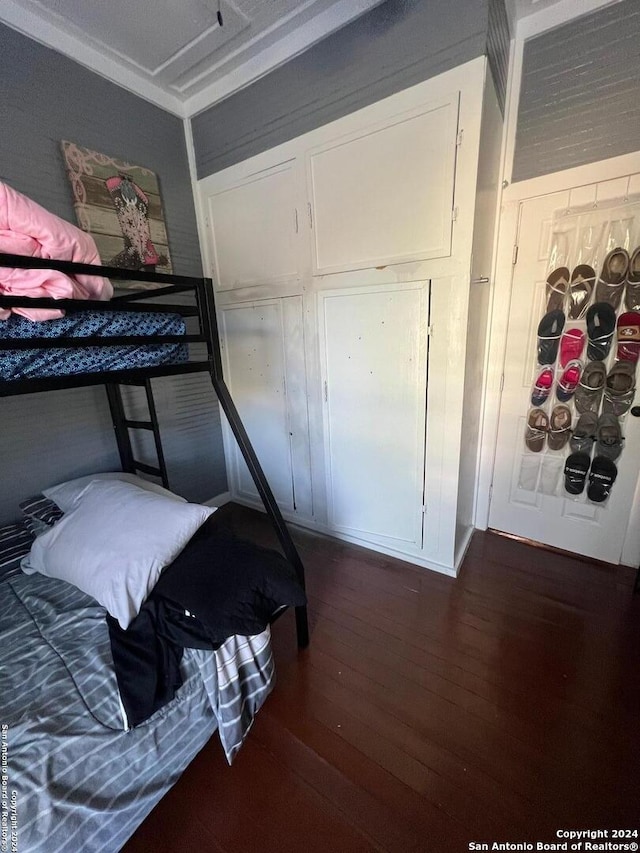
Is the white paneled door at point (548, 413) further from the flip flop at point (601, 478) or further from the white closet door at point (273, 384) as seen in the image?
the white closet door at point (273, 384)

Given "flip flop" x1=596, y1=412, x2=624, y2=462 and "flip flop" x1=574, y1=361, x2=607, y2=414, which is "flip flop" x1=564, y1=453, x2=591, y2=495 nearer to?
"flip flop" x1=596, y1=412, x2=624, y2=462

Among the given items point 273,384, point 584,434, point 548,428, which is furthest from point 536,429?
point 273,384

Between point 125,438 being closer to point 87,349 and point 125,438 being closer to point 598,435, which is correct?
point 87,349

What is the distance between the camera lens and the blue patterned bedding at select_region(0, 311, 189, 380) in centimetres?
96

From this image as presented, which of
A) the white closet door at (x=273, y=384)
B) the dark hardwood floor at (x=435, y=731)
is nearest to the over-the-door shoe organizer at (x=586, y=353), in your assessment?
the dark hardwood floor at (x=435, y=731)

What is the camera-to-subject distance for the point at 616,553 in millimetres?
1908

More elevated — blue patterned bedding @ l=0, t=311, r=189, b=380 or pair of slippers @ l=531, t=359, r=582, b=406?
blue patterned bedding @ l=0, t=311, r=189, b=380

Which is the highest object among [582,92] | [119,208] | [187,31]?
[187,31]

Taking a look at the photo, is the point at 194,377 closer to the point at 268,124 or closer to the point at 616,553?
the point at 268,124

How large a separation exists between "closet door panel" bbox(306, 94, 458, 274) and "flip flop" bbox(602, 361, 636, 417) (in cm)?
106

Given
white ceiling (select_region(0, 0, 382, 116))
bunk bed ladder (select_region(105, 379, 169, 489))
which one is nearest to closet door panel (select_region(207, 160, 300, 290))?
white ceiling (select_region(0, 0, 382, 116))

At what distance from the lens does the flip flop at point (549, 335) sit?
6.00 feet

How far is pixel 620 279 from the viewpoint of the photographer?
1.65 meters

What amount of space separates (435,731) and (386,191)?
2150mm
